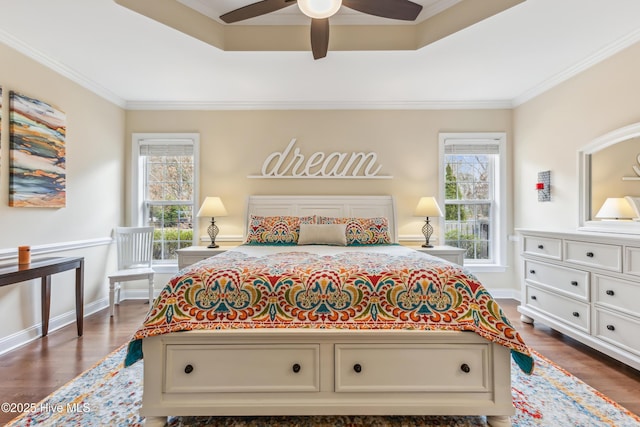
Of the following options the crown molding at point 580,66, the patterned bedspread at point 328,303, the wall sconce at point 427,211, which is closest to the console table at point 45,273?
the patterned bedspread at point 328,303

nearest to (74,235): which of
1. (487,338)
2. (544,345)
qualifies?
(487,338)

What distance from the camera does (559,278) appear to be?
271 cm

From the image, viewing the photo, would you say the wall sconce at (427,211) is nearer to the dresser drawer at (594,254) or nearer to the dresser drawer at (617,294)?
the dresser drawer at (594,254)

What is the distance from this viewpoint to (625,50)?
2578 mm

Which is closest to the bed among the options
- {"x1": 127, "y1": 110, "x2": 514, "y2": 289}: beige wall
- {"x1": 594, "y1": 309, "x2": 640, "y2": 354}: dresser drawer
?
{"x1": 594, "y1": 309, "x2": 640, "y2": 354}: dresser drawer

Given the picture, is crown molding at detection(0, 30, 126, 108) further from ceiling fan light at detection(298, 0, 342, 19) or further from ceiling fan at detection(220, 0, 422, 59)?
ceiling fan light at detection(298, 0, 342, 19)

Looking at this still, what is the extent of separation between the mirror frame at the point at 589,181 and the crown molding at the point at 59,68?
5.23 metres

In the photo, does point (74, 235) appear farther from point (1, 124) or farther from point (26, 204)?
point (1, 124)

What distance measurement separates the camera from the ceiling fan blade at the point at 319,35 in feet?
6.89

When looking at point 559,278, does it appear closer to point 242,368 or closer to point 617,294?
point 617,294

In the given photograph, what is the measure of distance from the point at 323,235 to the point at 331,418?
170cm

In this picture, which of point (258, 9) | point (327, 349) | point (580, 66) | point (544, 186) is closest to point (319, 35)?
point (258, 9)

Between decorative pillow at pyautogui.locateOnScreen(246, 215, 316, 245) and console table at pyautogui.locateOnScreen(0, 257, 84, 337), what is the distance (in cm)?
161

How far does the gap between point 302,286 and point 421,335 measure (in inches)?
27.5
